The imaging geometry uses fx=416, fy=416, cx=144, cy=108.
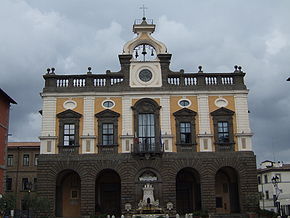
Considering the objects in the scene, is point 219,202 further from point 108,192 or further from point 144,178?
point 108,192

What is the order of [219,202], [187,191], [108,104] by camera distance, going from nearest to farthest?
[108,104]
[219,202]
[187,191]

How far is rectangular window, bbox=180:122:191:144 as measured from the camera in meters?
37.8

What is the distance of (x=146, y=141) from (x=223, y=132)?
7129mm

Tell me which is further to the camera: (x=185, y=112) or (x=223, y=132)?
(x=185, y=112)

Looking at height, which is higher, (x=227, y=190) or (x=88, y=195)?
(x=227, y=190)

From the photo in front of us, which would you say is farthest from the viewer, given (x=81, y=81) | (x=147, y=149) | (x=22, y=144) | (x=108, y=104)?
(x=22, y=144)

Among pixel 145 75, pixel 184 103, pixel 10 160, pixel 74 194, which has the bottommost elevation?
pixel 74 194

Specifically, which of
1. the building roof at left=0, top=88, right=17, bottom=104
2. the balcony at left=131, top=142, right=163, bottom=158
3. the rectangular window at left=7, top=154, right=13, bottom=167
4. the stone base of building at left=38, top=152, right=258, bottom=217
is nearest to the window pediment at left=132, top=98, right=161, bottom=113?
the balcony at left=131, top=142, right=163, bottom=158

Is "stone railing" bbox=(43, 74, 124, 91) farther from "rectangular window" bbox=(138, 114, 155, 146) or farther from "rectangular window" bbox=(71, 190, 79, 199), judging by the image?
"rectangular window" bbox=(71, 190, 79, 199)

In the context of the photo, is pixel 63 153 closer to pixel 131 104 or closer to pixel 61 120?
pixel 61 120

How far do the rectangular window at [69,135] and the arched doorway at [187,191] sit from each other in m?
10.5

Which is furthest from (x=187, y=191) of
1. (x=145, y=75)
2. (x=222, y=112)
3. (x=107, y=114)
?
(x=145, y=75)

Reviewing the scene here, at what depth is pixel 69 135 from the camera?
124ft

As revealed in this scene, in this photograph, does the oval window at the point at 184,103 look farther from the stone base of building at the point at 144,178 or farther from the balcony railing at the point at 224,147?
the balcony railing at the point at 224,147
